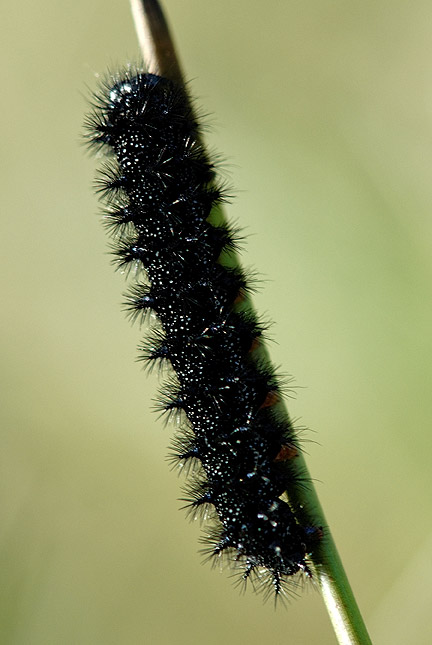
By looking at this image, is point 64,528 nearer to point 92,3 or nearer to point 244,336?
point 244,336

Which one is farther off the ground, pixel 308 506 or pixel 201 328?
pixel 201 328

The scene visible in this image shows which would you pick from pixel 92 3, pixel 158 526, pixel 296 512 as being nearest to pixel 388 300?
pixel 296 512

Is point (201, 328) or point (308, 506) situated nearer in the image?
point (308, 506)

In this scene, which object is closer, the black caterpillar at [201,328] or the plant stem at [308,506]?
the plant stem at [308,506]
